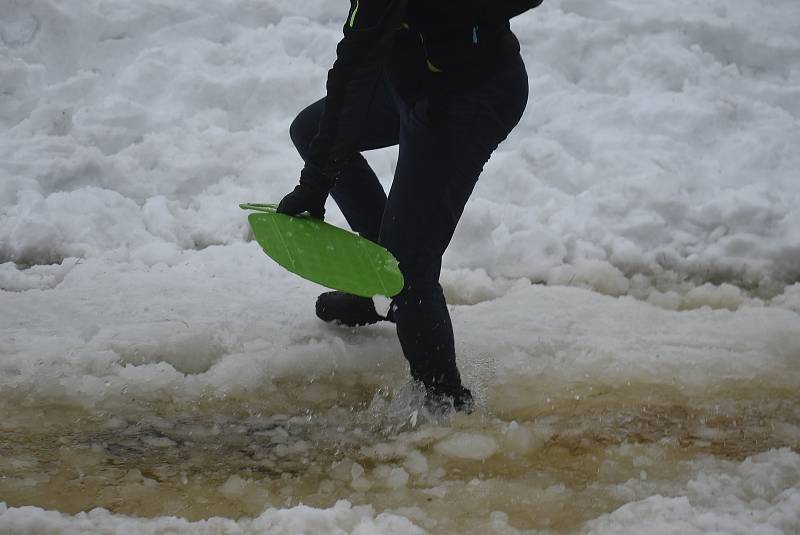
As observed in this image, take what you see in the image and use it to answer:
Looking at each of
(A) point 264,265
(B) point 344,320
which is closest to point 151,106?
(A) point 264,265

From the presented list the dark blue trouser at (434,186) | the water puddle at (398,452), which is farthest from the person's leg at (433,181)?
the water puddle at (398,452)

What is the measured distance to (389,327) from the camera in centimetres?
315

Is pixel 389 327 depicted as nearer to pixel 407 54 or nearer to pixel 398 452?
pixel 398 452

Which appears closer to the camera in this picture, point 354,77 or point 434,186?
point 354,77

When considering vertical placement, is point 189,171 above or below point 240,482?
above

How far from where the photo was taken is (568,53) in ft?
17.4

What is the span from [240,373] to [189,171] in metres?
1.90

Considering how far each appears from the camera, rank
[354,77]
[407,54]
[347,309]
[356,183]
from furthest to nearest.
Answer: [347,309]
[356,183]
[407,54]
[354,77]

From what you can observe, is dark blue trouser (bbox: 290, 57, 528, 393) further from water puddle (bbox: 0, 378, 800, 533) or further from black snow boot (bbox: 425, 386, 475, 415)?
water puddle (bbox: 0, 378, 800, 533)

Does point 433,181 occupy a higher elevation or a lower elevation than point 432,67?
lower

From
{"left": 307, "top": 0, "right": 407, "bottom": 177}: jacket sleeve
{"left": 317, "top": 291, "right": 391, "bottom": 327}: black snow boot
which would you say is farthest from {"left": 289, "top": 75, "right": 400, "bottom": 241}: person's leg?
{"left": 307, "top": 0, "right": 407, "bottom": 177}: jacket sleeve

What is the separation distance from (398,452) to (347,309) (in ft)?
2.58

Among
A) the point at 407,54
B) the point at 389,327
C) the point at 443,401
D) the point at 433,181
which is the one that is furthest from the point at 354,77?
the point at 389,327

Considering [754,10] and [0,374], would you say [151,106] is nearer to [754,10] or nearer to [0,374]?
[0,374]
